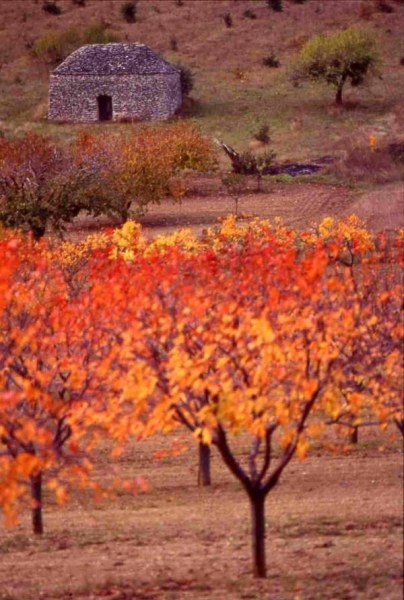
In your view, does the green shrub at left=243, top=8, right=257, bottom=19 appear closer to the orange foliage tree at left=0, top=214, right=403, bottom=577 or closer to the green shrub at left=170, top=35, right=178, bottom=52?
the green shrub at left=170, top=35, right=178, bottom=52

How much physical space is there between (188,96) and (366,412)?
42070 mm

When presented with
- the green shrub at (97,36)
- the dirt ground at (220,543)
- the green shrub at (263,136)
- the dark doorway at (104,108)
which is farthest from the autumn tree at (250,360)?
the green shrub at (97,36)

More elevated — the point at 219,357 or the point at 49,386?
the point at 219,357

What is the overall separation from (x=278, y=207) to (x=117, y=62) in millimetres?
22223

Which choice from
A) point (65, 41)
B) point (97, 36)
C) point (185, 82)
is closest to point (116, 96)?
point (185, 82)

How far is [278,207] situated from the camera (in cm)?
3838

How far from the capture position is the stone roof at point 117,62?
5678cm

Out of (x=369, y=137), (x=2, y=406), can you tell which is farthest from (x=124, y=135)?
(x=2, y=406)

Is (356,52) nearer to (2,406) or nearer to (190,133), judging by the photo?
(190,133)

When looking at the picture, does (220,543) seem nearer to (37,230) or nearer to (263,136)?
(37,230)

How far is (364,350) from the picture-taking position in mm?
12547

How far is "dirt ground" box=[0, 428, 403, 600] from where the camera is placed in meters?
10.4

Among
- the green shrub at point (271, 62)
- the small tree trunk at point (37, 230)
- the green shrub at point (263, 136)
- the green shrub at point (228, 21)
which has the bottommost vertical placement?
the small tree trunk at point (37, 230)

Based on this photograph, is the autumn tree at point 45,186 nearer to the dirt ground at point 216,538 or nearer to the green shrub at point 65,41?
the dirt ground at point 216,538
